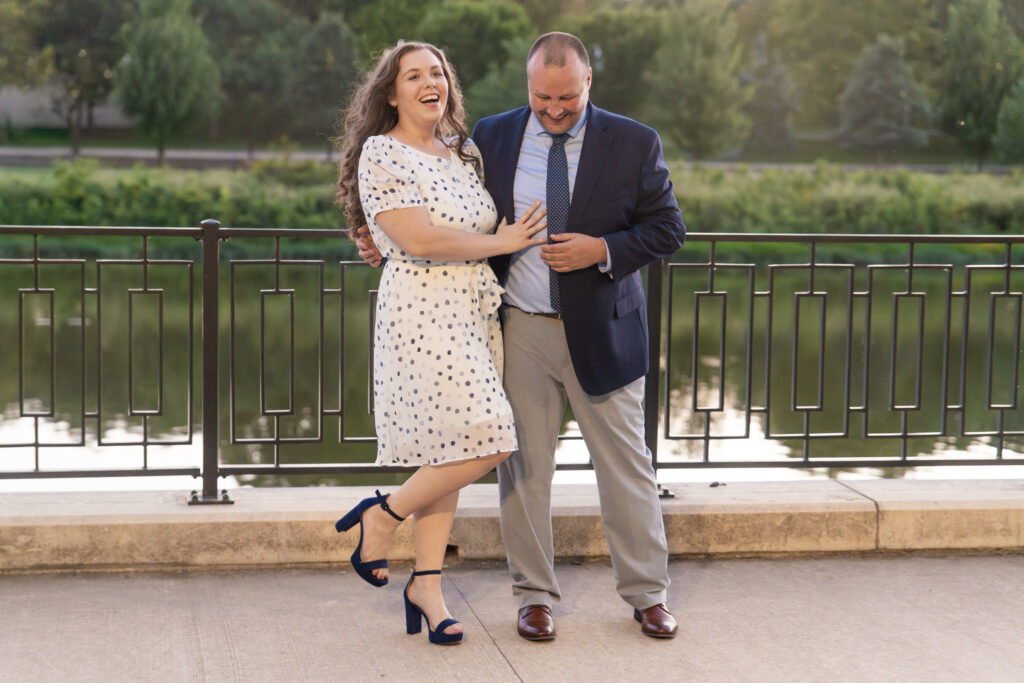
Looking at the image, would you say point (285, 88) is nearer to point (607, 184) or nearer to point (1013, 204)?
point (1013, 204)

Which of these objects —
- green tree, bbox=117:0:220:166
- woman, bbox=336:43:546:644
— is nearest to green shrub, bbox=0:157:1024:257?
green tree, bbox=117:0:220:166

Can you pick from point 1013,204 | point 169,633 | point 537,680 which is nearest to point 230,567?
point 169,633

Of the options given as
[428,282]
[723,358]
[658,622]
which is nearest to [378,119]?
[428,282]

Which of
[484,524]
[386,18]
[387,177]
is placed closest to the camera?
[387,177]

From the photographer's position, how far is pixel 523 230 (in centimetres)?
326

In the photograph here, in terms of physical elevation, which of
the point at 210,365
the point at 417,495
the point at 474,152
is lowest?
the point at 417,495

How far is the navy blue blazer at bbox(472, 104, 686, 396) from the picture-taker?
11.1ft

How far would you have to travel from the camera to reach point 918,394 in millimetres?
4797

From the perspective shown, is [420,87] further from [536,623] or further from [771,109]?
[771,109]

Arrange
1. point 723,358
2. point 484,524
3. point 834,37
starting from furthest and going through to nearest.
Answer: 1. point 834,37
2. point 723,358
3. point 484,524

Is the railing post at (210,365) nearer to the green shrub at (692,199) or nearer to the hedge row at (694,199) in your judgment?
the green shrub at (692,199)

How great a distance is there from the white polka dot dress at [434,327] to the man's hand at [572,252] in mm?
214

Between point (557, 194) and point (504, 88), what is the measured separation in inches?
1343

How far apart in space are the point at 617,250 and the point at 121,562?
201 cm
